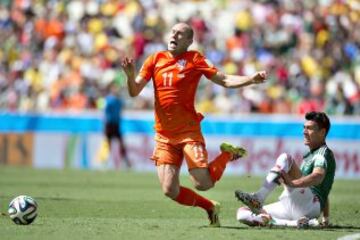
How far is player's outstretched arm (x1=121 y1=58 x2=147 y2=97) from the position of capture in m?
12.1

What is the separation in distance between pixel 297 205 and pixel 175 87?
2.08 metres

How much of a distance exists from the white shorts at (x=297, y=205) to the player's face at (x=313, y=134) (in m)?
0.56

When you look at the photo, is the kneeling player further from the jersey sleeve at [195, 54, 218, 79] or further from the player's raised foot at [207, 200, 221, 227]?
the jersey sleeve at [195, 54, 218, 79]

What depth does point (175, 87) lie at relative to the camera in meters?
12.7

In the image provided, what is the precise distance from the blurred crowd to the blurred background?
3 centimetres

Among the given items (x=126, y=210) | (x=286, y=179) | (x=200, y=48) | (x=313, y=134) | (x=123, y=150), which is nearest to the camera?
(x=286, y=179)

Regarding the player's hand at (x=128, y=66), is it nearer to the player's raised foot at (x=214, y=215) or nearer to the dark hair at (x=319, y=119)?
the player's raised foot at (x=214, y=215)

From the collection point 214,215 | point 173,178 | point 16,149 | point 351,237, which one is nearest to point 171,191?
point 173,178

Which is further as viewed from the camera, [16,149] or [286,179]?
[16,149]

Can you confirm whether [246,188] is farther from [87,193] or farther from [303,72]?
[303,72]

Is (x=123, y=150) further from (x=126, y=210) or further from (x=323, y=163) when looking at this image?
(x=323, y=163)

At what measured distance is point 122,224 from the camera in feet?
41.7

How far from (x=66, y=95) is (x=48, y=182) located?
9172 millimetres

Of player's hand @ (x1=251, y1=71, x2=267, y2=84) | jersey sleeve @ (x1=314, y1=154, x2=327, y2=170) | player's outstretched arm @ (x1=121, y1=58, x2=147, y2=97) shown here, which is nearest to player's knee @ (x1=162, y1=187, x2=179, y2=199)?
player's outstretched arm @ (x1=121, y1=58, x2=147, y2=97)
